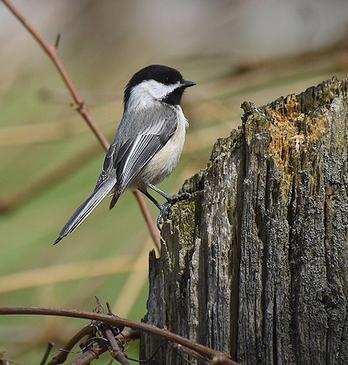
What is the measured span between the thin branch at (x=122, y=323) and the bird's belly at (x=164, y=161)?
91.2 inches

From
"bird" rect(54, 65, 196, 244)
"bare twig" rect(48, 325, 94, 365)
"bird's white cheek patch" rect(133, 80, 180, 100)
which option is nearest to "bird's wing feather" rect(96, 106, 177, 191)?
"bird" rect(54, 65, 196, 244)

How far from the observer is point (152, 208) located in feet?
17.5

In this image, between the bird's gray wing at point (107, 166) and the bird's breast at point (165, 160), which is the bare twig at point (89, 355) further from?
the bird's breast at point (165, 160)

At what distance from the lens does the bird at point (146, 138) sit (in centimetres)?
412

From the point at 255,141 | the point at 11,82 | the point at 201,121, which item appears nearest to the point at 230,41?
the point at 11,82

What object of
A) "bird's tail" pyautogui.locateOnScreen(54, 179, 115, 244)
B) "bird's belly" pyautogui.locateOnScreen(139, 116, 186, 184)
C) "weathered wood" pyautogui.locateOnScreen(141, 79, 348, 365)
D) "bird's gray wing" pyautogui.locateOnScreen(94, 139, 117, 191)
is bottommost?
"weathered wood" pyautogui.locateOnScreen(141, 79, 348, 365)

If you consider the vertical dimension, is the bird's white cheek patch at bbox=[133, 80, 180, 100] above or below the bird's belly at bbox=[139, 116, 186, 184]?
Answer: above

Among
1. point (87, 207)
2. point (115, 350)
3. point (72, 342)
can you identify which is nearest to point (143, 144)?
point (87, 207)

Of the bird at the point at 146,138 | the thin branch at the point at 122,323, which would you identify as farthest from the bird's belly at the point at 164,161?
the thin branch at the point at 122,323

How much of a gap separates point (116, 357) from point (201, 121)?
2929 mm

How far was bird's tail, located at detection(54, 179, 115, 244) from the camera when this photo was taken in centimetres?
344

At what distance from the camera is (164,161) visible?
4312 mm

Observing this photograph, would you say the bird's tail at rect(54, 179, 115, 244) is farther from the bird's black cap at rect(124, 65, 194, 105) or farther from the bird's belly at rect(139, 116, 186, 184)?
the bird's black cap at rect(124, 65, 194, 105)

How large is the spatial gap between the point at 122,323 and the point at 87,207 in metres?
1.77
